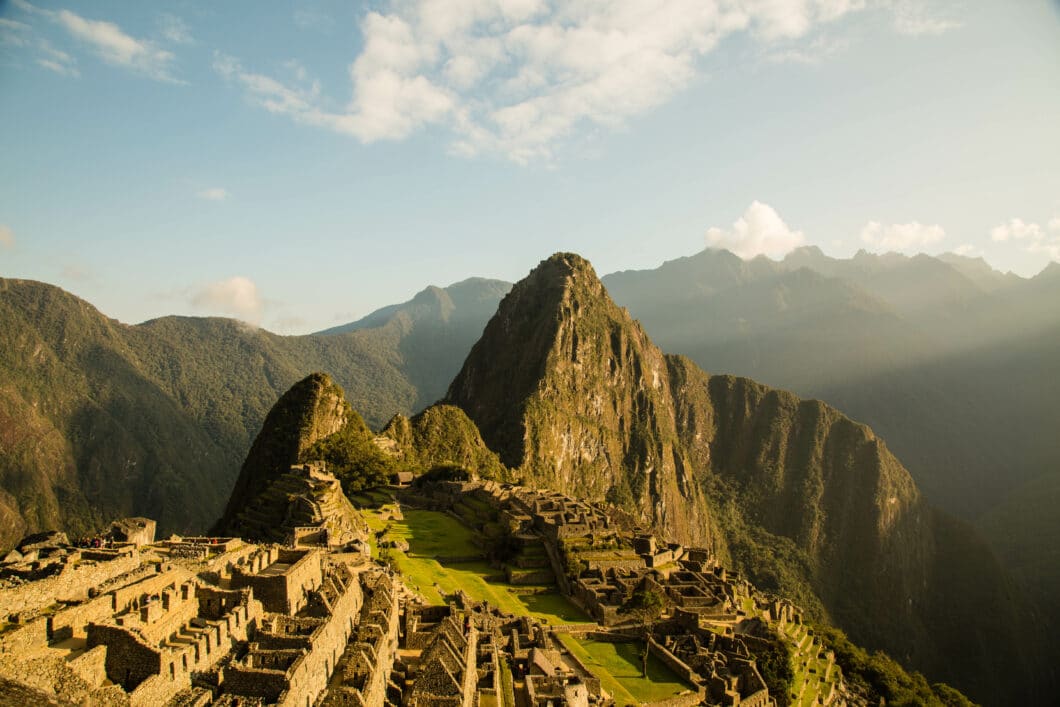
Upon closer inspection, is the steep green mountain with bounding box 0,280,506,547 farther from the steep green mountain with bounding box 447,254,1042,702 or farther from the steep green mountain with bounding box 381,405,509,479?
the steep green mountain with bounding box 447,254,1042,702

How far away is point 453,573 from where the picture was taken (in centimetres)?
4081

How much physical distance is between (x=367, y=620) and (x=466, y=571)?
23.5m

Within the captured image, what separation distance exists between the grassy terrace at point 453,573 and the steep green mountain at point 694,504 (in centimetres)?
8011

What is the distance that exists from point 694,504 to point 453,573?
153m

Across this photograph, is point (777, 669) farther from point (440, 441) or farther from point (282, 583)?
point (440, 441)

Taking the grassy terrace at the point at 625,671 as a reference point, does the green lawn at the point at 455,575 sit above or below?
above

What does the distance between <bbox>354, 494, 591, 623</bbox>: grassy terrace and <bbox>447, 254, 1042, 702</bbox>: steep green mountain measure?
3154 inches

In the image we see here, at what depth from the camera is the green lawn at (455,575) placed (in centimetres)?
3597

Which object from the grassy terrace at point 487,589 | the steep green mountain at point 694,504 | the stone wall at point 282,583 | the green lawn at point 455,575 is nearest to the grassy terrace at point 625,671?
the grassy terrace at point 487,589

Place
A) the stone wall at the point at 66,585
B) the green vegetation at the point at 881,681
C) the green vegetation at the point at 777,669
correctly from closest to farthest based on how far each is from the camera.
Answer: the stone wall at the point at 66,585
the green vegetation at the point at 777,669
the green vegetation at the point at 881,681

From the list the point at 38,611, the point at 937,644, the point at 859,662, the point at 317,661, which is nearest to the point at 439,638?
the point at 317,661

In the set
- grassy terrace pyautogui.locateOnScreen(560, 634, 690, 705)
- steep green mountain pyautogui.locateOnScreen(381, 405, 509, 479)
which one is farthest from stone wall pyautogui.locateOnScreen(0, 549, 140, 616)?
steep green mountain pyautogui.locateOnScreen(381, 405, 509, 479)

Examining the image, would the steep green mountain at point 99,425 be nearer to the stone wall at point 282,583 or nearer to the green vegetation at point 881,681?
the green vegetation at point 881,681

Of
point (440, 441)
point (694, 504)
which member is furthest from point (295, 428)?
point (694, 504)
